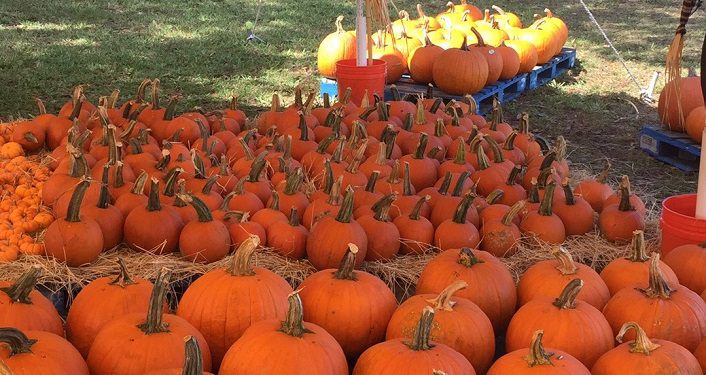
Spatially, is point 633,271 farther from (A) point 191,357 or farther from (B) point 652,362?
(A) point 191,357

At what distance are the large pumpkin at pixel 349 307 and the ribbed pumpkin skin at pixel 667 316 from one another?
0.79m

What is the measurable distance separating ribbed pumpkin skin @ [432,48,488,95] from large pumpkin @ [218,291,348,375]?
5.10 m

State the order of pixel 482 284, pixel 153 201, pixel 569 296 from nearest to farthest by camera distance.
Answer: pixel 569 296, pixel 482 284, pixel 153 201

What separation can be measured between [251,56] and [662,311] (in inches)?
319

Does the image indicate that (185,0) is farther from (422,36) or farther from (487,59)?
(487,59)

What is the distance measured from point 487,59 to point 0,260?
5094 mm

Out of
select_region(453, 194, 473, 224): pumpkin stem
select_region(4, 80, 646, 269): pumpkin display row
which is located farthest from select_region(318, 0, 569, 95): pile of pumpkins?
select_region(453, 194, 473, 224): pumpkin stem

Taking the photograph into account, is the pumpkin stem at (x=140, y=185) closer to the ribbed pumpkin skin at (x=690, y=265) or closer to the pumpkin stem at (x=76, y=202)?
the pumpkin stem at (x=76, y=202)

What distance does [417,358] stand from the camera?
2273 millimetres

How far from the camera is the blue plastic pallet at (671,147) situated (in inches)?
253

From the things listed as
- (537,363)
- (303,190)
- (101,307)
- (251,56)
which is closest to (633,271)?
(537,363)

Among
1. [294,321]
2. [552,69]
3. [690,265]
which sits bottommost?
[552,69]

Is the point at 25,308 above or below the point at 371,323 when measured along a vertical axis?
above

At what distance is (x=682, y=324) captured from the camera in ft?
8.83
